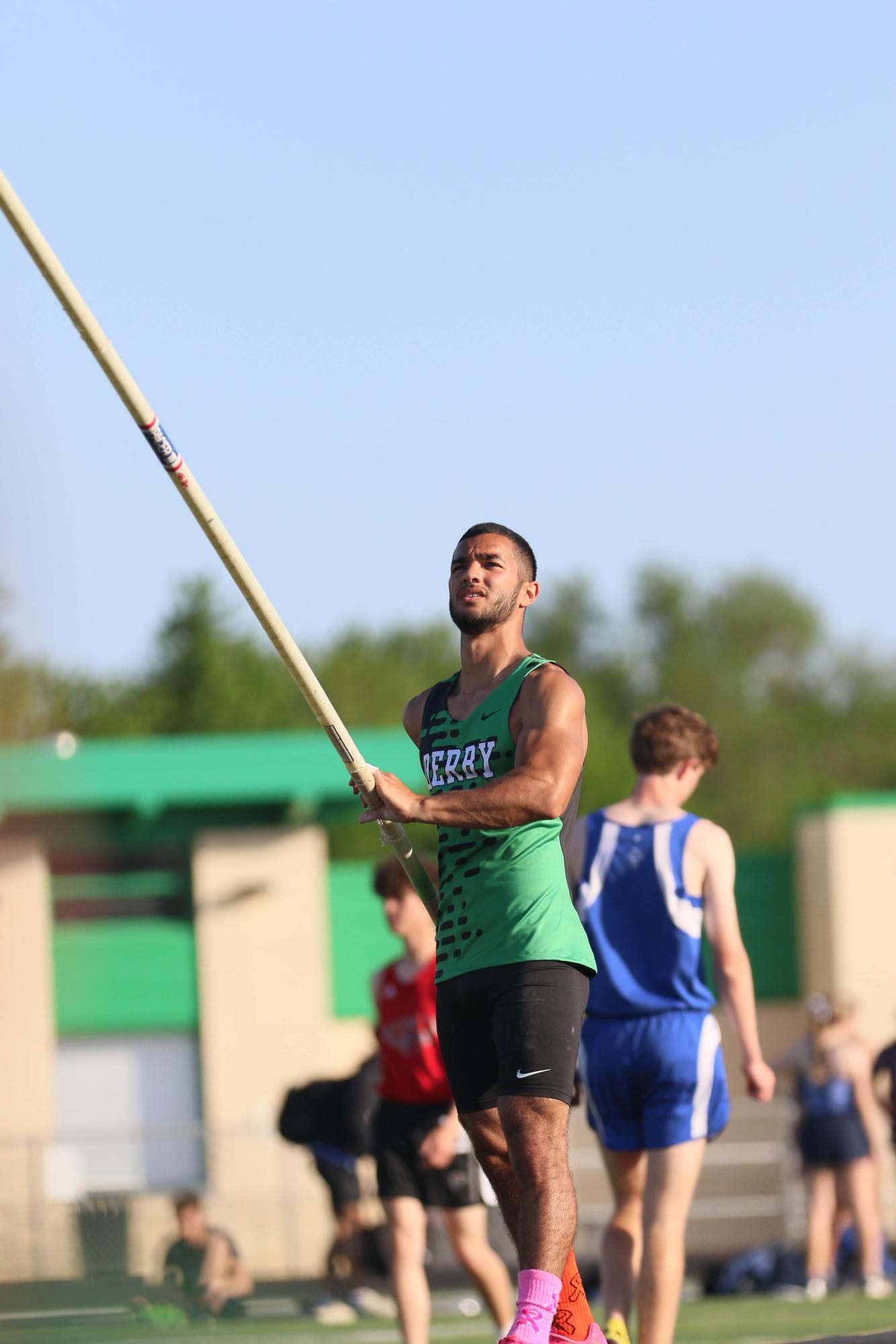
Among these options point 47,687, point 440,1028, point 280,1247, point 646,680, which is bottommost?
point 280,1247

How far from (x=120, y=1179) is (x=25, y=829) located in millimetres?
4254

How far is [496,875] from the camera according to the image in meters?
4.88

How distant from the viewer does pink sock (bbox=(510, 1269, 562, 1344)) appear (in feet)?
14.9

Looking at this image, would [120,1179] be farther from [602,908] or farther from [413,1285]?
[602,908]

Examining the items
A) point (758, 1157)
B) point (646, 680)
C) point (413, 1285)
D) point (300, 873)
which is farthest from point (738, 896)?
point (646, 680)

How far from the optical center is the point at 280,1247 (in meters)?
16.4

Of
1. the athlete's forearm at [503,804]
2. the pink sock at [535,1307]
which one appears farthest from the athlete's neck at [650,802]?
the pink sock at [535,1307]

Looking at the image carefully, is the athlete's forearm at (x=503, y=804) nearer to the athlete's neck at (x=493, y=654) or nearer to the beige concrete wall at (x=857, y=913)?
the athlete's neck at (x=493, y=654)

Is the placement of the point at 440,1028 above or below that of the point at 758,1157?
above

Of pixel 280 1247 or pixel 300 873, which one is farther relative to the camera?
pixel 300 873

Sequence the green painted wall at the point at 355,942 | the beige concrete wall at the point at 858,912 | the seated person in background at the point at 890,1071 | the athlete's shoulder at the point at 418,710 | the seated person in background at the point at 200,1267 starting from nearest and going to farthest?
the athlete's shoulder at the point at 418,710, the seated person in background at the point at 890,1071, the seated person in background at the point at 200,1267, the green painted wall at the point at 355,942, the beige concrete wall at the point at 858,912

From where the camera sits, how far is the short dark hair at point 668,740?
6402 mm

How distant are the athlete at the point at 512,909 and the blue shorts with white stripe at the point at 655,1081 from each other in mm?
1143

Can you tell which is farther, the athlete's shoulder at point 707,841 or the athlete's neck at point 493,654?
the athlete's shoulder at point 707,841
